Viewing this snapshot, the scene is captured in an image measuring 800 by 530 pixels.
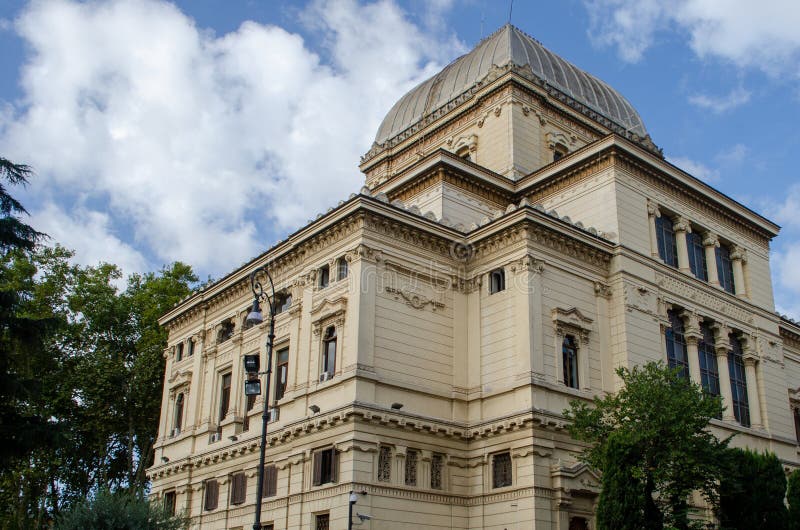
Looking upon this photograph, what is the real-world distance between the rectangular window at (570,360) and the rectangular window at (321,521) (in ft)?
32.9

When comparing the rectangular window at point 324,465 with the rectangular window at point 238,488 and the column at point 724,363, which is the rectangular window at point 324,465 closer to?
the rectangular window at point 238,488

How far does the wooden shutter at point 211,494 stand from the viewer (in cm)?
3697

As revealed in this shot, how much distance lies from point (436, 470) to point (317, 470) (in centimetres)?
433

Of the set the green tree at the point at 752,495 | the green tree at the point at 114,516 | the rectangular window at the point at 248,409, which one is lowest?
the green tree at the point at 114,516

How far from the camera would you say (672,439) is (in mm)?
27344

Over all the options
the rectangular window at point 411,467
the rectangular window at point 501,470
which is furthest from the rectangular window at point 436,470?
the rectangular window at point 501,470

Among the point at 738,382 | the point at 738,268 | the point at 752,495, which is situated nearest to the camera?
the point at 752,495

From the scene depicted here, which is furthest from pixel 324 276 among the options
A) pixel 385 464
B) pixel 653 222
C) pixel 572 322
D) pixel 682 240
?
pixel 682 240

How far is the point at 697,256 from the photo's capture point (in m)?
39.6

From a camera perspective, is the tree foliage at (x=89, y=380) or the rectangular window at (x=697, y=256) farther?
the tree foliage at (x=89, y=380)

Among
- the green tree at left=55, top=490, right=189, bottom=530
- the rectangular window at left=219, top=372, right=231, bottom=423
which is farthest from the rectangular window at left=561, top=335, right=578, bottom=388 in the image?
the rectangular window at left=219, top=372, right=231, bottom=423

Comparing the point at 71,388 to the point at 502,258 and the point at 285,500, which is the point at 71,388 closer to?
the point at 285,500

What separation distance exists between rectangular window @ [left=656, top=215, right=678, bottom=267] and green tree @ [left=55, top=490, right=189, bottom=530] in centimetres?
2285

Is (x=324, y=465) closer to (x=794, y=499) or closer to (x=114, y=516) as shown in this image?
(x=114, y=516)
